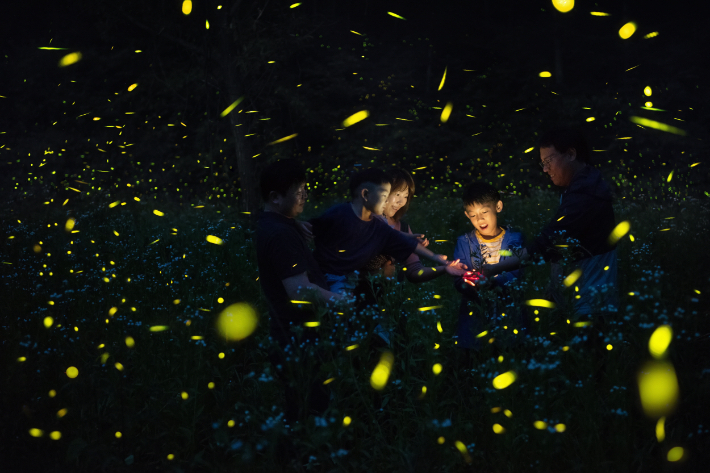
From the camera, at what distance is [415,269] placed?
4.33m

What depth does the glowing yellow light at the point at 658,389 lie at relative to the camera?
3115 mm

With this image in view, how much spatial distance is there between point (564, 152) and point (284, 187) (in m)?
1.99

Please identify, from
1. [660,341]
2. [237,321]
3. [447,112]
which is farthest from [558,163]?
[447,112]

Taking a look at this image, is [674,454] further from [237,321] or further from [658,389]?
[237,321]

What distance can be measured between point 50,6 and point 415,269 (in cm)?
2561

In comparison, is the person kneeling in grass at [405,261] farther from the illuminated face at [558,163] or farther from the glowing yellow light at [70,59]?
the glowing yellow light at [70,59]

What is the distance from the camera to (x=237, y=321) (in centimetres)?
542

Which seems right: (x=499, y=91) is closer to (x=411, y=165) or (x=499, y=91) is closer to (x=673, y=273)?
(x=411, y=165)

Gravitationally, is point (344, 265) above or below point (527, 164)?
above

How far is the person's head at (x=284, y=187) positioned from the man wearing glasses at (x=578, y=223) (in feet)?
4.68

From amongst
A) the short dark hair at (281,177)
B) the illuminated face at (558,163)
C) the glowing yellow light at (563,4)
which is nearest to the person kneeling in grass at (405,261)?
the short dark hair at (281,177)

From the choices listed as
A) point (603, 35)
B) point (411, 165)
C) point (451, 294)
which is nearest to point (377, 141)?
point (411, 165)

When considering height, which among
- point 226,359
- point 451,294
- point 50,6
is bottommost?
point 50,6

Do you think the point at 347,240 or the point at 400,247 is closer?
the point at 347,240
